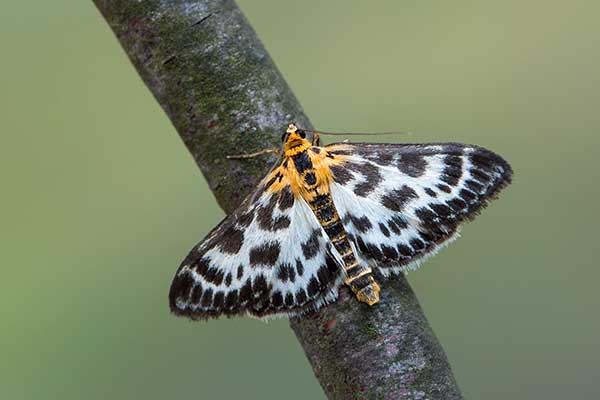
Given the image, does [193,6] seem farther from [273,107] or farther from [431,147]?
[431,147]

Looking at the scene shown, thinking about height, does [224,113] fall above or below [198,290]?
above

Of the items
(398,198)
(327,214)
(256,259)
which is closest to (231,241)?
(256,259)

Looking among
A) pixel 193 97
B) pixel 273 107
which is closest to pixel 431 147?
pixel 273 107

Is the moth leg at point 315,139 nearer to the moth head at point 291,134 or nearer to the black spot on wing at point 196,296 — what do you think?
the moth head at point 291,134

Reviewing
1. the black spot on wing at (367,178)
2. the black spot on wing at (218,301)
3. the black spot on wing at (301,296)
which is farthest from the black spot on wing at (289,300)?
the black spot on wing at (367,178)

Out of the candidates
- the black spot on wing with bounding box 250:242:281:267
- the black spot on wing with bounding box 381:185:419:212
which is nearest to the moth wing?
the black spot on wing with bounding box 250:242:281:267

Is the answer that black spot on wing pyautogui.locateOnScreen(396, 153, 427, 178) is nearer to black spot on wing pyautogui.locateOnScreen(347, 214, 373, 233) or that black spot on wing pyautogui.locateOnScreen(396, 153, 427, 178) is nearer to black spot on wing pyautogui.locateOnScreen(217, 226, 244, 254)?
black spot on wing pyautogui.locateOnScreen(347, 214, 373, 233)

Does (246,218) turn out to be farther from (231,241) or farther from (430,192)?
(430,192)
